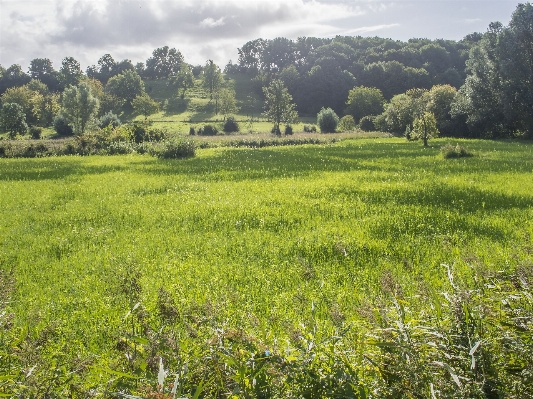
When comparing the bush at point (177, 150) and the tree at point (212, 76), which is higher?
the tree at point (212, 76)

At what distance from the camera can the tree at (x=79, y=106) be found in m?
67.8

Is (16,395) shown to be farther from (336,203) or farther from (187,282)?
(336,203)

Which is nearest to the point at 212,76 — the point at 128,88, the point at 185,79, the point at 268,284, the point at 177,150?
the point at 185,79

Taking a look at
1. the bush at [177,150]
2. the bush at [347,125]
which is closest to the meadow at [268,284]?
the bush at [177,150]

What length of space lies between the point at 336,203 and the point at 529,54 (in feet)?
161

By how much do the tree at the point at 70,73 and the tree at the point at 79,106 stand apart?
63046 mm

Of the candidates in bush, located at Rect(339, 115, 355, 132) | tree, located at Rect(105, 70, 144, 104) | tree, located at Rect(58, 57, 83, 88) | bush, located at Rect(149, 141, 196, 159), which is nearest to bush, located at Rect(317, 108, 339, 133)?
bush, located at Rect(339, 115, 355, 132)

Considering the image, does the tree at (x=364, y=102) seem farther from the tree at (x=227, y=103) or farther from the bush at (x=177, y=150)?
the bush at (x=177, y=150)

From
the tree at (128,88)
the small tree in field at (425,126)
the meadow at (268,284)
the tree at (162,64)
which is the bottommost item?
the meadow at (268,284)

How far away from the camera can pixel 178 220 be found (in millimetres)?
11625

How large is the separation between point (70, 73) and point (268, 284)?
146480 millimetres

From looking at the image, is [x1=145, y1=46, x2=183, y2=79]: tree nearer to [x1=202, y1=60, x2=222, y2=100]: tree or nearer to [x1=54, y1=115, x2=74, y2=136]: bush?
[x1=202, y1=60, x2=222, y2=100]: tree

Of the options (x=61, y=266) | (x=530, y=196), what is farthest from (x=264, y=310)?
(x=530, y=196)

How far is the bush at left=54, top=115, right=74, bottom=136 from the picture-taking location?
73325 mm
